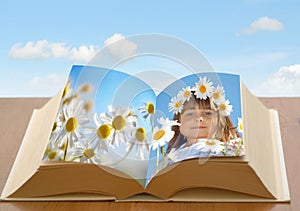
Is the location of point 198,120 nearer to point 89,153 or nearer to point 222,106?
point 222,106

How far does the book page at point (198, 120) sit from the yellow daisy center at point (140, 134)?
0.02 m

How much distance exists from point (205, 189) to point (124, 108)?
0.20 metres

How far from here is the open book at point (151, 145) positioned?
801 millimetres

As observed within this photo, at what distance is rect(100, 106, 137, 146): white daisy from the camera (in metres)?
0.87

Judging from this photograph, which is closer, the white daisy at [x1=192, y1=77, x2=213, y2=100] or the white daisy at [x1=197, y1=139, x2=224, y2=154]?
the white daisy at [x1=197, y1=139, x2=224, y2=154]

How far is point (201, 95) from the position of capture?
91cm

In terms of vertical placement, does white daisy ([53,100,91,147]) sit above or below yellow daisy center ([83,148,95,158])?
above

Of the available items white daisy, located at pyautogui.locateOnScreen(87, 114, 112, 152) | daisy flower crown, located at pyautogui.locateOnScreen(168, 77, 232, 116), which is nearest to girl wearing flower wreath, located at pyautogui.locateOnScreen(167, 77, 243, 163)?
daisy flower crown, located at pyautogui.locateOnScreen(168, 77, 232, 116)

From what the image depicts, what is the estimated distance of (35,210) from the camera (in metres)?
0.83

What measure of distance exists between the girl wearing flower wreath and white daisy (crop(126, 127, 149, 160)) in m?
0.04

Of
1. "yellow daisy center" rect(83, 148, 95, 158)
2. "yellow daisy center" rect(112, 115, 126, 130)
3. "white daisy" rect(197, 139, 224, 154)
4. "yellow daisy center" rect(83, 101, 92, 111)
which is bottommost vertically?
"yellow daisy center" rect(83, 148, 95, 158)

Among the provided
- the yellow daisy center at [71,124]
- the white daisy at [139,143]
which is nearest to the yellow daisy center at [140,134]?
the white daisy at [139,143]

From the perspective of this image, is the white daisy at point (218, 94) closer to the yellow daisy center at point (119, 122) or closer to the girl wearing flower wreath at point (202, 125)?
the girl wearing flower wreath at point (202, 125)

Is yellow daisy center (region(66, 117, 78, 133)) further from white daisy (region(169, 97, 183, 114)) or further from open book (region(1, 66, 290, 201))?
white daisy (region(169, 97, 183, 114))
